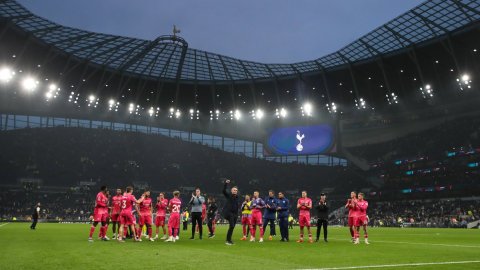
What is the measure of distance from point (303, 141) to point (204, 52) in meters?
20.9

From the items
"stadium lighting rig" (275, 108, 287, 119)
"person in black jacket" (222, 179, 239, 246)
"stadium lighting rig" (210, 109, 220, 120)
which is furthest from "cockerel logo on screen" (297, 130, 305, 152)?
"person in black jacket" (222, 179, 239, 246)

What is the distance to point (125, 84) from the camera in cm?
6594

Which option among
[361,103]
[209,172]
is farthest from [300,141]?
[209,172]

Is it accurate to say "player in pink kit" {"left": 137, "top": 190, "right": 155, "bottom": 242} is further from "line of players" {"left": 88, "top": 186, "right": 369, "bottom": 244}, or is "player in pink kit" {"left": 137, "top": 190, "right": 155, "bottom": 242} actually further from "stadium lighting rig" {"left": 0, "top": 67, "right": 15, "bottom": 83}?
"stadium lighting rig" {"left": 0, "top": 67, "right": 15, "bottom": 83}

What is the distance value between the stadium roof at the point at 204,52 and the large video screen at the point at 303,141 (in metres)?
9.02

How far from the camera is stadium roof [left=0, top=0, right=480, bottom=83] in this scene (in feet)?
150

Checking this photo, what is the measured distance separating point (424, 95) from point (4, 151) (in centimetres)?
6359

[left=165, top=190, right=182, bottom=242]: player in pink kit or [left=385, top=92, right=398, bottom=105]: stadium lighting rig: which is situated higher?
[left=385, top=92, right=398, bottom=105]: stadium lighting rig

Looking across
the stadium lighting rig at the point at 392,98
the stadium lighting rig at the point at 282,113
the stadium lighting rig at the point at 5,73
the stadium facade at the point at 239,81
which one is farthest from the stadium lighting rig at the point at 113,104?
the stadium lighting rig at the point at 392,98

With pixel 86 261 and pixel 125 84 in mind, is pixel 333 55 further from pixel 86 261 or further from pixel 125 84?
pixel 86 261

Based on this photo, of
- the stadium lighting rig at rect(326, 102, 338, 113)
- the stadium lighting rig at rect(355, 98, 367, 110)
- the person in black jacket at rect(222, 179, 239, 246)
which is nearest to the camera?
the person in black jacket at rect(222, 179, 239, 246)

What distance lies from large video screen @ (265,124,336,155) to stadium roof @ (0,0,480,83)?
9024mm

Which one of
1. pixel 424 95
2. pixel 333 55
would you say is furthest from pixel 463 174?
pixel 333 55

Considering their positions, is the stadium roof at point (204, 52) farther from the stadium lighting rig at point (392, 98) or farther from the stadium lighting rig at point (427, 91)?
the stadium lighting rig at point (392, 98)
